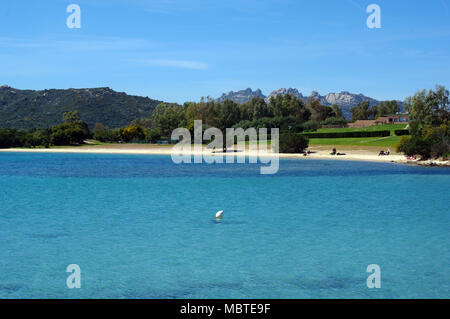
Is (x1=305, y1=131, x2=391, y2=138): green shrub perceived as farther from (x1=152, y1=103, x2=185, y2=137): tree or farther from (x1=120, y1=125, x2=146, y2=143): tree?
(x1=120, y1=125, x2=146, y2=143): tree

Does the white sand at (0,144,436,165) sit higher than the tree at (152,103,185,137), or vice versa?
the tree at (152,103,185,137)

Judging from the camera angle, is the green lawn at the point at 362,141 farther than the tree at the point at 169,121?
No

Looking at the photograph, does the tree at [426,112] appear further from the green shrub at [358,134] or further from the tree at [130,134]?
the tree at [130,134]

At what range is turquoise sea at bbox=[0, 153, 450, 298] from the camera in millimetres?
12938

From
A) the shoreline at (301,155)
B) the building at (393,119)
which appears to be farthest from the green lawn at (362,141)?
the building at (393,119)

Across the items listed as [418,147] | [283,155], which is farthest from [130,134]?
[418,147]

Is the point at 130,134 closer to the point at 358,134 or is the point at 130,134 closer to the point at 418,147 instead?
the point at 358,134

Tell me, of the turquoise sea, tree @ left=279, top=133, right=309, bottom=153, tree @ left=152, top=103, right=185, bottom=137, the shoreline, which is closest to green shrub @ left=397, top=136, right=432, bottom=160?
the shoreline

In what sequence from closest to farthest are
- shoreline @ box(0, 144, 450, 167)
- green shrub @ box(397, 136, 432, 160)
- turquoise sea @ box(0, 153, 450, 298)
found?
turquoise sea @ box(0, 153, 450, 298), green shrub @ box(397, 136, 432, 160), shoreline @ box(0, 144, 450, 167)

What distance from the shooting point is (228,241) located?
60.1 ft

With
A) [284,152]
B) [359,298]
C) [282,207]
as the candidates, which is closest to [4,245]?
[359,298]

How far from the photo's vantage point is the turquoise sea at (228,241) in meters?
12.9
